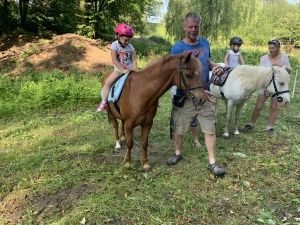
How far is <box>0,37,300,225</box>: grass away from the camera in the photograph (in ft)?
8.77

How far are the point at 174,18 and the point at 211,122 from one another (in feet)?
49.3

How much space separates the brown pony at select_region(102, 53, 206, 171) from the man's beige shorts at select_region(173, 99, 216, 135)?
41 cm

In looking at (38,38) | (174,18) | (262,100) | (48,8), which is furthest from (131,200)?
(48,8)

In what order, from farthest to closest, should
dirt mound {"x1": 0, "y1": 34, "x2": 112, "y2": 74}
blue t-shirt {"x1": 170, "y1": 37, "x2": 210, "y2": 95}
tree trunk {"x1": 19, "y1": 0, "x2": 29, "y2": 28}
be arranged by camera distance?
tree trunk {"x1": 19, "y1": 0, "x2": 29, "y2": 28}
dirt mound {"x1": 0, "y1": 34, "x2": 112, "y2": 74}
blue t-shirt {"x1": 170, "y1": 37, "x2": 210, "y2": 95}

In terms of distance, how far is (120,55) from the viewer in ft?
13.2

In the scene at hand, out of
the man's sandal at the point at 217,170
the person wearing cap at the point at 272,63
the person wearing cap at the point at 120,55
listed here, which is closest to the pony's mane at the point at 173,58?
the person wearing cap at the point at 120,55

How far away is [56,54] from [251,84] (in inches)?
359

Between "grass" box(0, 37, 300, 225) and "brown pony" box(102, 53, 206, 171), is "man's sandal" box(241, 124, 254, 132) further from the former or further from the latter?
"brown pony" box(102, 53, 206, 171)

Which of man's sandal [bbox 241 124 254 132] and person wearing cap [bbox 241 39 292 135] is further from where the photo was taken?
man's sandal [bbox 241 124 254 132]

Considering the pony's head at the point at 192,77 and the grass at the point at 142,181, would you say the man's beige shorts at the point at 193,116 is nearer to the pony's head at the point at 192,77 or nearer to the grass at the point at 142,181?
the pony's head at the point at 192,77

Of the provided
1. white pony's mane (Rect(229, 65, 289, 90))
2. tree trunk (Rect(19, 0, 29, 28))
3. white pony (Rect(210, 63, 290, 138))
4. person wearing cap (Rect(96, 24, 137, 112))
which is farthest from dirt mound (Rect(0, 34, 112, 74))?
white pony's mane (Rect(229, 65, 289, 90))

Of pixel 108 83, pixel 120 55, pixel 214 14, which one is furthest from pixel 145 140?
pixel 214 14

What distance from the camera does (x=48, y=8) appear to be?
1684 cm

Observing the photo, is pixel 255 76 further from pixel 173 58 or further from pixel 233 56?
pixel 173 58
